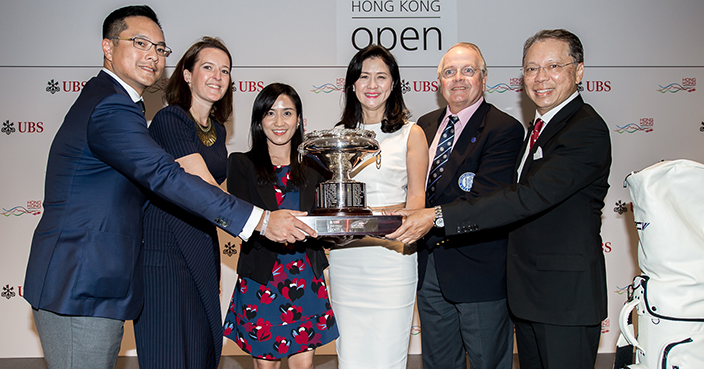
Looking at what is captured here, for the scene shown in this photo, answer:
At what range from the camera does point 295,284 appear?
8.04 feet

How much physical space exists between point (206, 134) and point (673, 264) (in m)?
2.24

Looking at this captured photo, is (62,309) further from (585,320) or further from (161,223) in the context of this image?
(585,320)

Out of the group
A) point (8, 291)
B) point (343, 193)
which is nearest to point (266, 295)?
point (343, 193)

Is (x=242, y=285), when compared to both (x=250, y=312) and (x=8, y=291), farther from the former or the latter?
(x=8, y=291)

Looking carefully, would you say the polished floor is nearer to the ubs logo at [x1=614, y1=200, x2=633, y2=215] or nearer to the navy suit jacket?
the ubs logo at [x1=614, y1=200, x2=633, y2=215]

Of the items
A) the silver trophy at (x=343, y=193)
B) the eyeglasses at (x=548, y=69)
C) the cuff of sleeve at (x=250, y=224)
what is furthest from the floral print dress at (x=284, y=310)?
the eyeglasses at (x=548, y=69)

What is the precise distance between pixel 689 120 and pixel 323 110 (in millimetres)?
3564

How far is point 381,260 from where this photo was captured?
97.0 inches

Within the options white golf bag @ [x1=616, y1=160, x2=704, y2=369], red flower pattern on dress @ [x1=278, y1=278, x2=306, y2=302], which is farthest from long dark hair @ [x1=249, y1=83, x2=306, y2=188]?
white golf bag @ [x1=616, y1=160, x2=704, y2=369]

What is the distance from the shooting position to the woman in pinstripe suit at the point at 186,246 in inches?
76.4

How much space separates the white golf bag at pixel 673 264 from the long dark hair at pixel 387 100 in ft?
4.00

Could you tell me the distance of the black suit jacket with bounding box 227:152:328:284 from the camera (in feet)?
7.88

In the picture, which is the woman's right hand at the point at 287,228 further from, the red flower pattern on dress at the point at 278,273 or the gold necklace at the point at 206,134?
the gold necklace at the point at 206,134

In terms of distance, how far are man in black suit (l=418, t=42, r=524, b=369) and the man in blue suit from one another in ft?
4.80
